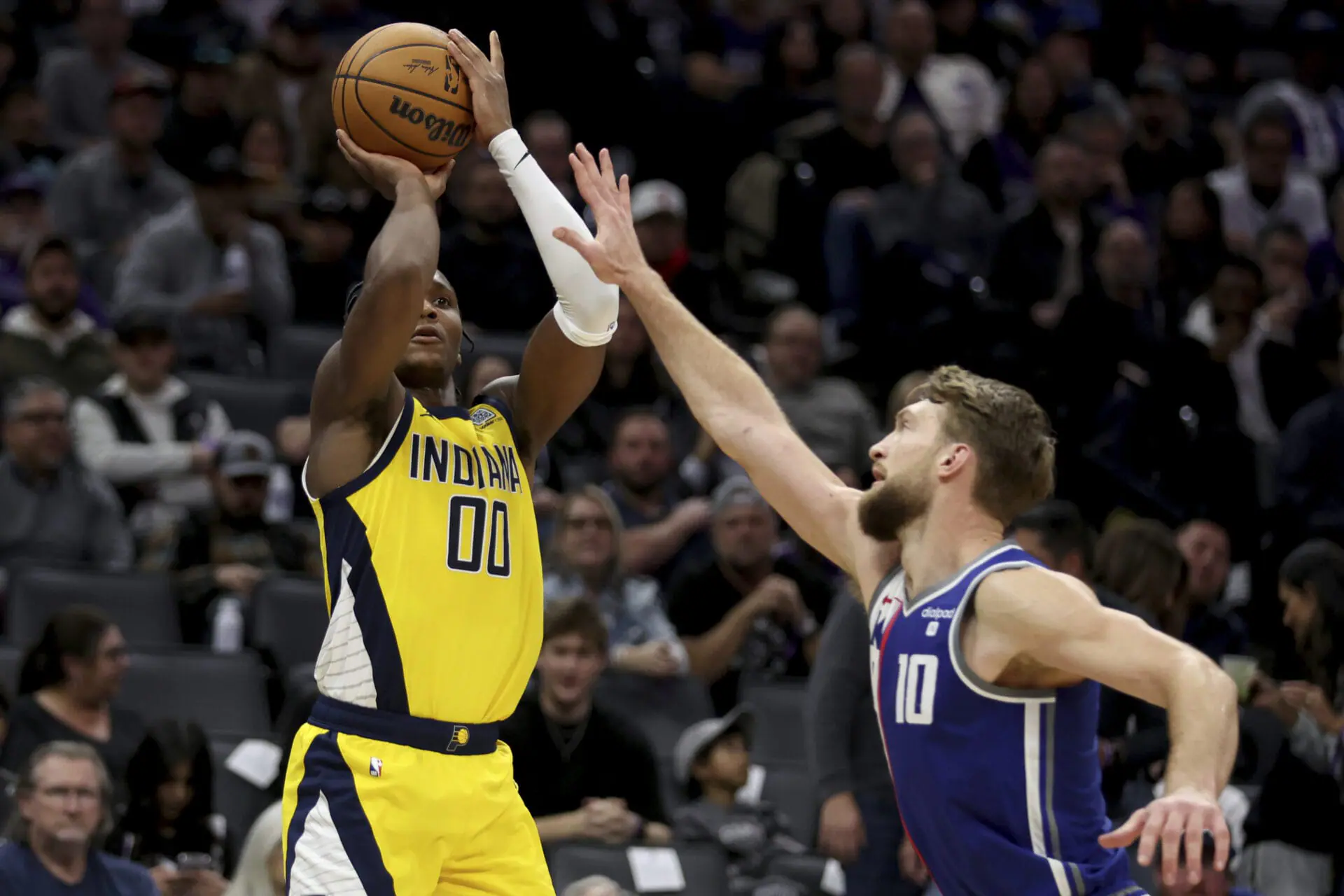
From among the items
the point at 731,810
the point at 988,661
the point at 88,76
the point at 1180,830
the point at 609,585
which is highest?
the point at 88,76

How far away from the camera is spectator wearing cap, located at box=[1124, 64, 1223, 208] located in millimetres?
14625

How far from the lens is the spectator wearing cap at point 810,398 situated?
1055 centimetres

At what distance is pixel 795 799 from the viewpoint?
27.3ft

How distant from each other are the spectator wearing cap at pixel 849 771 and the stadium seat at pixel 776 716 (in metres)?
1.48

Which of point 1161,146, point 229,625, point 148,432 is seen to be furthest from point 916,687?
point 1161,146

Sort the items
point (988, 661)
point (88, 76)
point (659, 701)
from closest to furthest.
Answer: point (988, 661)
point (659, 701)
point (88, 76)

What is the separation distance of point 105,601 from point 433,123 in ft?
15.6

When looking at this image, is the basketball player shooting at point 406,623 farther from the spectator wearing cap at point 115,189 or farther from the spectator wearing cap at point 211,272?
the spectator wearing cap at point 115,189

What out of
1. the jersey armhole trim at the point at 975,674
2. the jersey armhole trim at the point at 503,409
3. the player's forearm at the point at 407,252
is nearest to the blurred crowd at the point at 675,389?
the jersey armhole trim at the point at 503,409

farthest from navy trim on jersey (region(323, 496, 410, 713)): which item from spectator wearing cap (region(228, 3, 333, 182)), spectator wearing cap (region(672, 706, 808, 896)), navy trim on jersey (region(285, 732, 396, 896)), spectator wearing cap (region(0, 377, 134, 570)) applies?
spectator wearing cap (region(228, 3, 333, 182))

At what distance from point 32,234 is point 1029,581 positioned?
8.35m

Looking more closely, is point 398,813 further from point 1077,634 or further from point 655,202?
point 655,202

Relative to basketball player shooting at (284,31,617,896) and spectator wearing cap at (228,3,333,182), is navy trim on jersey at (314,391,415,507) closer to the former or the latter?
basketball player shooting at (284,31,617,896)

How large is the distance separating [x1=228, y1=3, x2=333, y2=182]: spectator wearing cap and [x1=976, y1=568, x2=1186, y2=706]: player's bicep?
8642 mm
